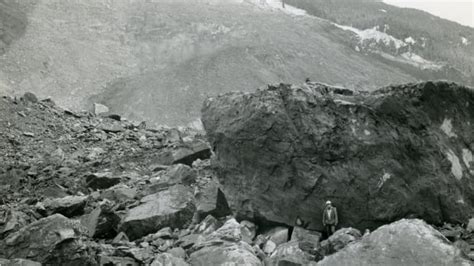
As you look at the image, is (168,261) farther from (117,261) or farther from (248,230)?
(248,230)

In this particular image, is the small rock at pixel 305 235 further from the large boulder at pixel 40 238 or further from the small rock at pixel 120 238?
the large boulder at pixel 40 238

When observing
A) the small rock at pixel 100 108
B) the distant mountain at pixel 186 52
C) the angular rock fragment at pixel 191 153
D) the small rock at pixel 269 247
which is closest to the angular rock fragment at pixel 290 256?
the small rock at pixel 269 247

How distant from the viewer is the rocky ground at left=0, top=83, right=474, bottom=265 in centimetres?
562

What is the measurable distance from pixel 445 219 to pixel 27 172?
993 centimetres


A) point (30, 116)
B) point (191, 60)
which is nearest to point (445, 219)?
point (30, 116)

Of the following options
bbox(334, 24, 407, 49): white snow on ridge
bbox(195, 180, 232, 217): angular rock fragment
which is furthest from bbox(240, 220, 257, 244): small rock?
bbox(334, 24, 407, 49): white snow on ridge

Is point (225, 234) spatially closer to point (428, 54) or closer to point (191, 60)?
point (191, 60)

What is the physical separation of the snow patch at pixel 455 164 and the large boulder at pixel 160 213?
4.53m

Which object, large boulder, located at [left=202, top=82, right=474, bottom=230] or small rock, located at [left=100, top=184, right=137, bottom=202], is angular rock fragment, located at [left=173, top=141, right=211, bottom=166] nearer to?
small rock, located at [left=100, top=184, right=137, bottom=202]

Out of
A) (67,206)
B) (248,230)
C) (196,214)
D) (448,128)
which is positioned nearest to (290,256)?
(248,230)

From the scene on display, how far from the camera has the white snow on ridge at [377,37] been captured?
3678 cm

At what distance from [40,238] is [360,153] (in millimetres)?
4972

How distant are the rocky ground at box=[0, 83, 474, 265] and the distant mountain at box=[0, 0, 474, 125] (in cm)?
951

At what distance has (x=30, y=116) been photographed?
15.1 meters
